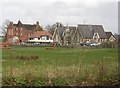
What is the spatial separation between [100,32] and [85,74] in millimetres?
72260

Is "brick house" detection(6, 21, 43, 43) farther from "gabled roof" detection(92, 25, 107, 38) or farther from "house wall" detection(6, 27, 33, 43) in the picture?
"gabled roof" detection(92, 25, 107, 38)

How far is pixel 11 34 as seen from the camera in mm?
81062

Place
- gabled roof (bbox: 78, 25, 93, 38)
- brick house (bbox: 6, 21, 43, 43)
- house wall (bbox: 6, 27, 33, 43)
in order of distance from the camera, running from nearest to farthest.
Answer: gabled roof (bbox: 78, 25, 93, 38) → house wall (bbox: 6, 27, 33, 43) → brick house (bbox: 6, 21, 43, 43)

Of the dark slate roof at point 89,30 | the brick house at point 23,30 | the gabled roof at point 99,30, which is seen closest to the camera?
the dark slate roof at point 89,30

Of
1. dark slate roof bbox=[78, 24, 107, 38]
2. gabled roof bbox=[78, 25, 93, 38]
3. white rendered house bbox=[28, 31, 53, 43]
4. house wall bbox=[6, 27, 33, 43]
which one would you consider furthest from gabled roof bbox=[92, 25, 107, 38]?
house wall bbox=[6, 27, 33, 43]

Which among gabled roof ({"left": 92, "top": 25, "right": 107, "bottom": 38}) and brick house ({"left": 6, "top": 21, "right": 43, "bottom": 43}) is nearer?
gabled roof ({"left": 92, "top": 25, "right": 107, "bottom": 38})

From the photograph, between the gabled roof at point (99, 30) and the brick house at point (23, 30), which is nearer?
the gabled roof at point (99, 30)

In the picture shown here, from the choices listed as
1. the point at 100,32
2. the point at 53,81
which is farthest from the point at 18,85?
the point at 100,32

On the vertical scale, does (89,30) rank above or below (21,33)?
above

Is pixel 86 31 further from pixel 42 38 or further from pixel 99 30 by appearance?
pixel 42 38

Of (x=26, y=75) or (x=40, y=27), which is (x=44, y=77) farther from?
(x=40, y=27)

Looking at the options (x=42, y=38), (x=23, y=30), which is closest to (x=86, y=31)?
(x=42, y=38)

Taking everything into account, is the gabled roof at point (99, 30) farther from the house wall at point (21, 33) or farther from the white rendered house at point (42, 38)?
the house wall at point (21, 33)

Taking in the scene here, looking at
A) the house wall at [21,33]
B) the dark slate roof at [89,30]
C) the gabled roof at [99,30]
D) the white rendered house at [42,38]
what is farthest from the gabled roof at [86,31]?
the house wall at [21,33]
